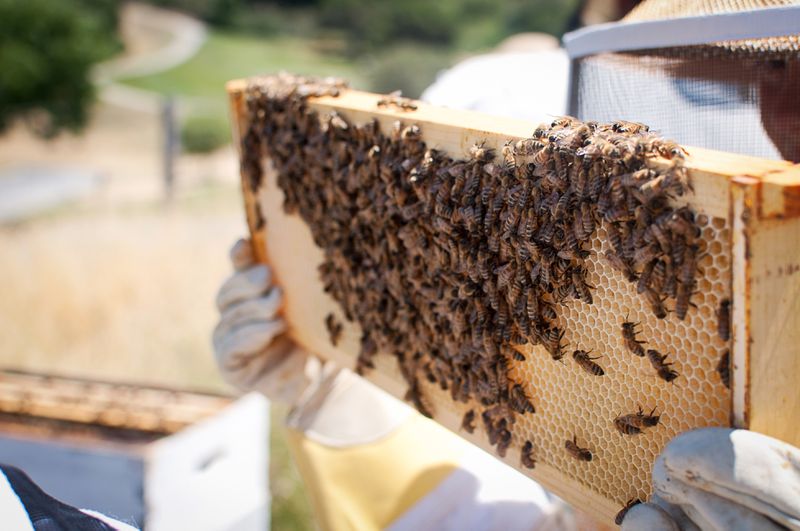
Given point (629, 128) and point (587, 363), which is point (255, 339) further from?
point (629, 128)

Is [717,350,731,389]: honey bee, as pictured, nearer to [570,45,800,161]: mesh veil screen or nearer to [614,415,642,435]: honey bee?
[614,415,642,435]: honey bee

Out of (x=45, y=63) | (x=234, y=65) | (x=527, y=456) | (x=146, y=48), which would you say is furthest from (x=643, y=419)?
(x=146, y=48)

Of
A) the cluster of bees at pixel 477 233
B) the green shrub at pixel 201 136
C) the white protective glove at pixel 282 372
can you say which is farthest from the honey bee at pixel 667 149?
the green shrub at pixel 201 136

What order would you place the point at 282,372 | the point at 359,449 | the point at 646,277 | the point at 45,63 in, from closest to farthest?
1. the point at 646,277
2. the point at 359,449
3. the point at 282,372
4. the point at 45,63

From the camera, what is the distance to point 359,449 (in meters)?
2.58

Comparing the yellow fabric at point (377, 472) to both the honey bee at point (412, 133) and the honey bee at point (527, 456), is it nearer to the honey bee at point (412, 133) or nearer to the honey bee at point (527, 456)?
the honey bee at point (527, 456)

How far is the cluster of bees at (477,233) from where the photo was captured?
3.91ft

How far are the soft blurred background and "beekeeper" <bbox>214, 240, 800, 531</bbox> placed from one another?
1568mm

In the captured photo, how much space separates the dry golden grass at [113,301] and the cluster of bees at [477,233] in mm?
4659

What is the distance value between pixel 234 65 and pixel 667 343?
38.2 meters

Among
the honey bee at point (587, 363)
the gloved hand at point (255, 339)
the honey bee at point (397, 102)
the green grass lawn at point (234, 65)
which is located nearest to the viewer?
the honey bee at point (587, 363)

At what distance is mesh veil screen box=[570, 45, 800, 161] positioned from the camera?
5.14 ft

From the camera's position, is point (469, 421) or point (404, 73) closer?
point (469, 421)

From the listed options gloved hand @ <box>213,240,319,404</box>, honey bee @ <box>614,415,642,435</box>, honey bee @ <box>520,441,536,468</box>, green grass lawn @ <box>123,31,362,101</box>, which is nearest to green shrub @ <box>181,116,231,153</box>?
green grass lawn @ <box>123,31,362,101</box>
